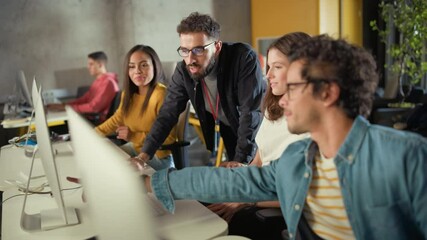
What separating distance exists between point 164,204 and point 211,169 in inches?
7.4

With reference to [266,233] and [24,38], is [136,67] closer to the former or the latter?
[266,233]

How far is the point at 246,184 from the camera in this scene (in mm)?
1277

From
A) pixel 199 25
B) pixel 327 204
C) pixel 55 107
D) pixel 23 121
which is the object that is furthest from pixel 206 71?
pixel 55 107

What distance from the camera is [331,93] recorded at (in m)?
1.03

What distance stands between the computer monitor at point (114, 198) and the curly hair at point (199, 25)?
4.20 ft

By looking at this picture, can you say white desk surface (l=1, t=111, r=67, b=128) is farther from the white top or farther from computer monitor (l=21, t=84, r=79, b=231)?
the white top

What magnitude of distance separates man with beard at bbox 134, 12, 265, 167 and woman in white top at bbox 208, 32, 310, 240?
276mm

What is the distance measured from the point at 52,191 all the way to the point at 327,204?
80 centimetres

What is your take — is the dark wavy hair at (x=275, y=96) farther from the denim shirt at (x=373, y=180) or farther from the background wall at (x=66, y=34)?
the background wall at (x=66, y=34)

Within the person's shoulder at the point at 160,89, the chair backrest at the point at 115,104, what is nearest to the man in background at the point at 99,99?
the chair backrest at the point at 115,104

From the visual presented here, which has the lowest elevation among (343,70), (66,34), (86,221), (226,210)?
(226,210)

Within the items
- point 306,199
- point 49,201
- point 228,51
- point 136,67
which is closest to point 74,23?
point 136,67

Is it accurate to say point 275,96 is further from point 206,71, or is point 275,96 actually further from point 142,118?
point 142,118

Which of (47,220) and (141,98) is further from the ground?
(141,98)
